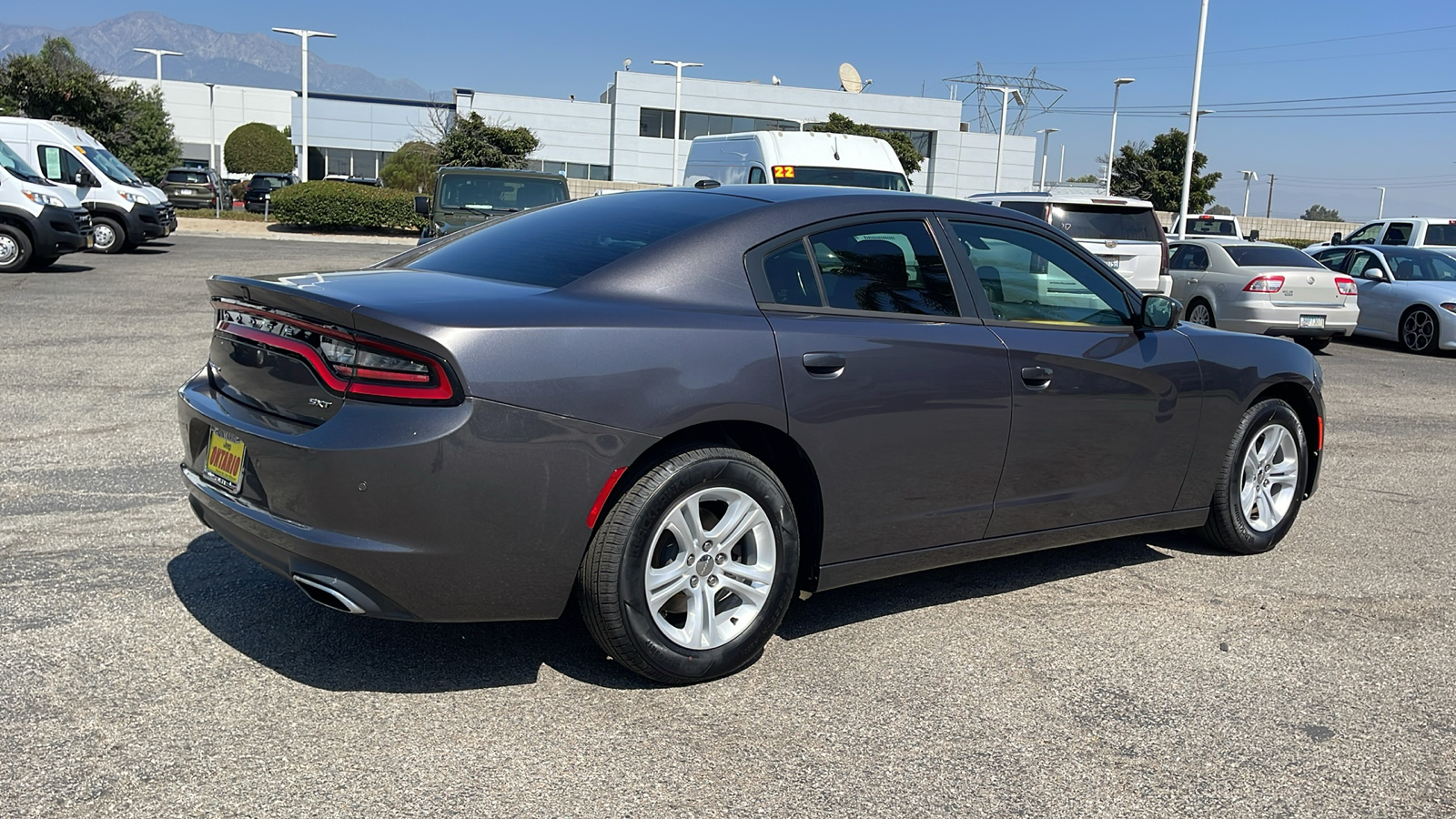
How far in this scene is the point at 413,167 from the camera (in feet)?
151

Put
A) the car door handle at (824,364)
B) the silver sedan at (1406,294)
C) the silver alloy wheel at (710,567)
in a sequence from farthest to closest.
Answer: the silver sedan at (1406,294) < the car door handle at (824,364) < the silver alloy wheel at (710,567)

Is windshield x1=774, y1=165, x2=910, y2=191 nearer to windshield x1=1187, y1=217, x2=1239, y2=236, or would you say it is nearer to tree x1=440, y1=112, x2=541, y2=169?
windshield x1=1187, y1=217, x2=1239, y2=236

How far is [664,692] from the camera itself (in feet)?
12.4

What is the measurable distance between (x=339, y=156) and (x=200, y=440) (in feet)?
223

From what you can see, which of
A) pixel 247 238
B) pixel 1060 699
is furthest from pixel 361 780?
pixel 247 238

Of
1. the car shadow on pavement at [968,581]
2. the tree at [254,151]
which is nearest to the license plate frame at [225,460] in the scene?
the car shadow on pavement at [968,581]

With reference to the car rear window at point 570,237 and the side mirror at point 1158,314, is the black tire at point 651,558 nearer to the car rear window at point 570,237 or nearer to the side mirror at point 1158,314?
the car rear window at point 570,237

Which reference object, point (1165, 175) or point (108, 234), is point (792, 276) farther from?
point (1165, 175)

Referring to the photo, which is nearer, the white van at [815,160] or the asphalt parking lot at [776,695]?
the asphalt parking lot at [776,695]

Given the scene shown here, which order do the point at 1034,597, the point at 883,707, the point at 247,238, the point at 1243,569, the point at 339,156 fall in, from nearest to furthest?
the point at 883,707 < the point at 1034,597 < the point at 1243,569 < the point at 247,238 < the point at 339,156

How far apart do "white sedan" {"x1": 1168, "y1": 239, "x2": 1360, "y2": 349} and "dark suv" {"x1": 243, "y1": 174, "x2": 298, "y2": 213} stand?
35952 mm

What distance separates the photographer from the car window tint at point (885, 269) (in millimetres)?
4176

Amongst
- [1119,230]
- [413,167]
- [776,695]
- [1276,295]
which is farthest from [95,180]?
[413,167]

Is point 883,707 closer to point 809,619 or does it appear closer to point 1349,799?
point 809,619
